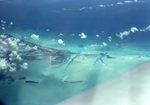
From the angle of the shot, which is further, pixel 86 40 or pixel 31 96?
pixel 86 40

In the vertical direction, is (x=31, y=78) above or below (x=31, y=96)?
above

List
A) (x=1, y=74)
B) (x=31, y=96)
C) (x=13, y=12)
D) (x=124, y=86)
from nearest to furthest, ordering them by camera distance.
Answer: (x=124, y=86) → (x=31, y=96) → (x=1, y=74) → (x=13, y=12)

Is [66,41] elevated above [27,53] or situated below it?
above

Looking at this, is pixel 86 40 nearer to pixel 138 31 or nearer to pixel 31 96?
pixel 138 31

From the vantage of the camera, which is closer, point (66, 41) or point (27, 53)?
point (27, 53)

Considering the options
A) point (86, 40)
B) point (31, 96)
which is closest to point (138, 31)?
point (86, 40)

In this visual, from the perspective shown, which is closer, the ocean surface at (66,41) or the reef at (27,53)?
the ocean surface at (66,41)

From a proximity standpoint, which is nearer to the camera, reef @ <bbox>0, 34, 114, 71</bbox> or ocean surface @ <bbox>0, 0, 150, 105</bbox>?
ocean surface @ <bbox>0, 0, 150, 105</bbox>

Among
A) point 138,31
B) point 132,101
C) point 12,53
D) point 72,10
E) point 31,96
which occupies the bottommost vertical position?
point 31,96
